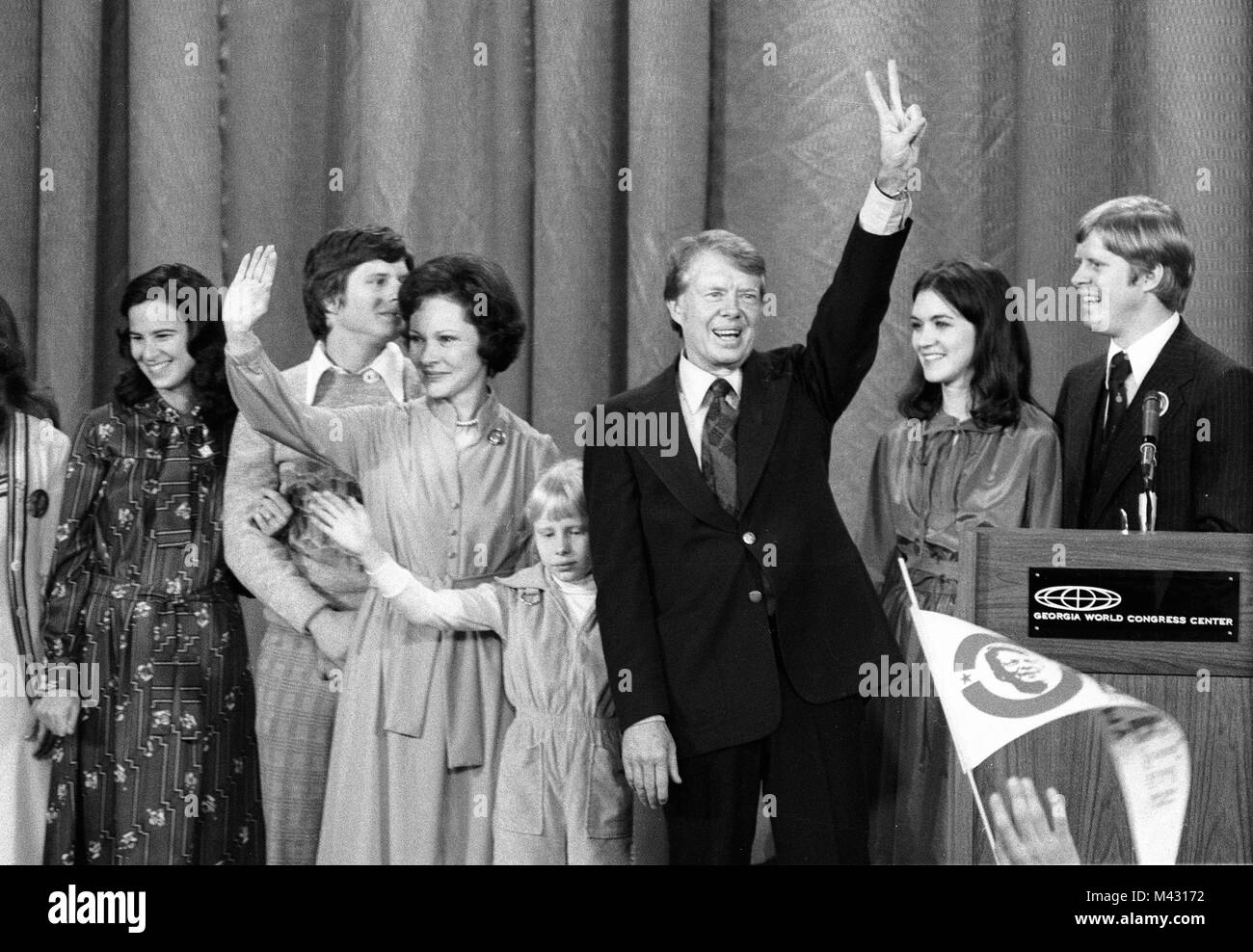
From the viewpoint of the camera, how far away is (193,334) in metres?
3.22

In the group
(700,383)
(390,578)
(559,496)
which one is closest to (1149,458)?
(700,383)

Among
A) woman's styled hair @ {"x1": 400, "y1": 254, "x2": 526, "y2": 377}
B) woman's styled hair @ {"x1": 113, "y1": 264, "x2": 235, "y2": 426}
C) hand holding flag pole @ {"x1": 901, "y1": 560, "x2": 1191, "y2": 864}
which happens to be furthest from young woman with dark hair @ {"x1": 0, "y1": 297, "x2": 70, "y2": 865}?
hand holding flag pole @ {"x1": 901, "y1": 560, "x2": 1191, "y2": 864}

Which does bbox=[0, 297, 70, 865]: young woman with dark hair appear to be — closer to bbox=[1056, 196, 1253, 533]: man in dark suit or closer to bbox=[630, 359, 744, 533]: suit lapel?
bbox=[630, 359, 744, 533]: suit lapel

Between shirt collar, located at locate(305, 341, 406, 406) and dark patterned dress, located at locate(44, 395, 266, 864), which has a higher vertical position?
shirt collar, located at locate(305, 341, 406, 406)

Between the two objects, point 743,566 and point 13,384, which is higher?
point 13,384

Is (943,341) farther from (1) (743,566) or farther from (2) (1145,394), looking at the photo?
(1) (743,566)

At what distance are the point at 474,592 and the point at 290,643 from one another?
0.43 meters

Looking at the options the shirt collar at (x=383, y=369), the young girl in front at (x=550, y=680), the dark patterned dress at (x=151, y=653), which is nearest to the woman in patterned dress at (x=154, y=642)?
the dark patterned dress at (x=151, y=653)

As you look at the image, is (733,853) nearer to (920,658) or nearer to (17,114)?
(920,658)

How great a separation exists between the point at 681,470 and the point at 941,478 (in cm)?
48

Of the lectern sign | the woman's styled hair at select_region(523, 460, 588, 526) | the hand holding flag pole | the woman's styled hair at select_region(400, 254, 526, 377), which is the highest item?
the woman's styled hair at select_region(400, 254, 526, 377)

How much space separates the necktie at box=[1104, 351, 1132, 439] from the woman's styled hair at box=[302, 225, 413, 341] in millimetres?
1349

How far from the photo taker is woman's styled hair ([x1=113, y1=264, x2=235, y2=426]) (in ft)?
10.5

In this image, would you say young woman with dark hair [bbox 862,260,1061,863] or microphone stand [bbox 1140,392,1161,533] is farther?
young woman with dark hair [bbox 862,260,1061,863]
